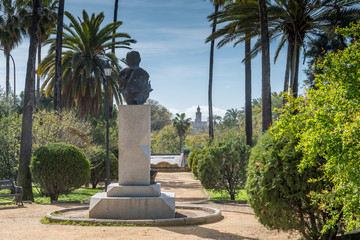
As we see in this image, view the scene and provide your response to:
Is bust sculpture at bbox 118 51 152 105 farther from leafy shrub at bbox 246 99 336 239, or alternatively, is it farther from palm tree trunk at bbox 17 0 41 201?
palm tree trunk at bbox 17 0 41 201

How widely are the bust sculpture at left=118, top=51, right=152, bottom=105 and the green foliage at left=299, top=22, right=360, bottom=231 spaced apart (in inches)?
207

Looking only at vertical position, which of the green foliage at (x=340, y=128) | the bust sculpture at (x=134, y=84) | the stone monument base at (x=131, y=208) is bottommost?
the stone monument base at (x=131, y=208)

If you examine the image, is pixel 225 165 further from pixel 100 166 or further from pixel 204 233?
pixel 204 233

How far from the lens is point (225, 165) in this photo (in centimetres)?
1552

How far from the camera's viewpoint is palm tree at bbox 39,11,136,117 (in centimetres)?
2670

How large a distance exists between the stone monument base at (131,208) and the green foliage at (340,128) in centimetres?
452

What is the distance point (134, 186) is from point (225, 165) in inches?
266

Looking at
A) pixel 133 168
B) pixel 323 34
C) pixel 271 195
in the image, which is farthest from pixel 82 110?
pixel 271 195

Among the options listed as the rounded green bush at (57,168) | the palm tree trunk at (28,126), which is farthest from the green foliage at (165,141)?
the rounded green bush at (57,168)

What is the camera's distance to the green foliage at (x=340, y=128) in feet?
15.1

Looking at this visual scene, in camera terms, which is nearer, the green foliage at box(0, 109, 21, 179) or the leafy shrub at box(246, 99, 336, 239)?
the leafy shrub at box(246, 99, 336, 239)

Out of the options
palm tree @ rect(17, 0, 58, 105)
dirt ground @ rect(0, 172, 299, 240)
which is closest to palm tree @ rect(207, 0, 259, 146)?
dirt ground @ rect(0, 172, 299, 240)

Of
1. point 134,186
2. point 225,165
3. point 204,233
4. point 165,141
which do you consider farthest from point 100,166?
point 165,141

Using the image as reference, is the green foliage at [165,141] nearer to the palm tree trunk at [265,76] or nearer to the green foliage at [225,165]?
the green foliage at [225,165]
